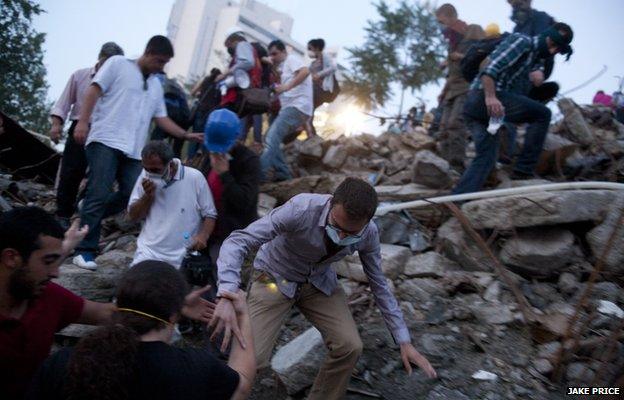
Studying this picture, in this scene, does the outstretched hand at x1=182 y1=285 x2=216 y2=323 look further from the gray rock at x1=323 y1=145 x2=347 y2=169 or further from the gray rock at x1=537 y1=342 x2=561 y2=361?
the gray rock at x1=323 y1=145 x2=347 y2=169

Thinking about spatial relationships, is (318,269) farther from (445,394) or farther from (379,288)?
(445,394)

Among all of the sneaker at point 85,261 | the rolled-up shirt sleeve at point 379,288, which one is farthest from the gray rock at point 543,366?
the sneaker at point 85,261

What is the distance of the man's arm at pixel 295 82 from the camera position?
18.0 ft

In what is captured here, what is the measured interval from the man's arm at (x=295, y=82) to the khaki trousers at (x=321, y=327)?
326 centimetres

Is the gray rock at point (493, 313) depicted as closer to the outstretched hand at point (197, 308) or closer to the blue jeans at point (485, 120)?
the blue jeans at point (485, 120)

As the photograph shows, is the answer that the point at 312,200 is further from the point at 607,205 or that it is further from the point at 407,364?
the point at 607,205

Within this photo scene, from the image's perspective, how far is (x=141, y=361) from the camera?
1387 millimetres

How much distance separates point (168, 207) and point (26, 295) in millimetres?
1375

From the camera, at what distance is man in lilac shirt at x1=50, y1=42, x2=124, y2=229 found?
168 inches

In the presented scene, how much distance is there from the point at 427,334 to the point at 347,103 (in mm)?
16038

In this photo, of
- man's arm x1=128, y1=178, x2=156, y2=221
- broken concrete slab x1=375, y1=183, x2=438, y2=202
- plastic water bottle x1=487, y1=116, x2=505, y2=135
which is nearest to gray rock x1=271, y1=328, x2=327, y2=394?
man's arm x1=128, y1=178, x2=156, y2=221

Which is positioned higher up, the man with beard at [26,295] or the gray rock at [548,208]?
the gray rock at [548,208]

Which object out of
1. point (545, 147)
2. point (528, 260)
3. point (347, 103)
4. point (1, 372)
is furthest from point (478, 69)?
point (347, 103)

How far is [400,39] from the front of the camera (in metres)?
17.9
